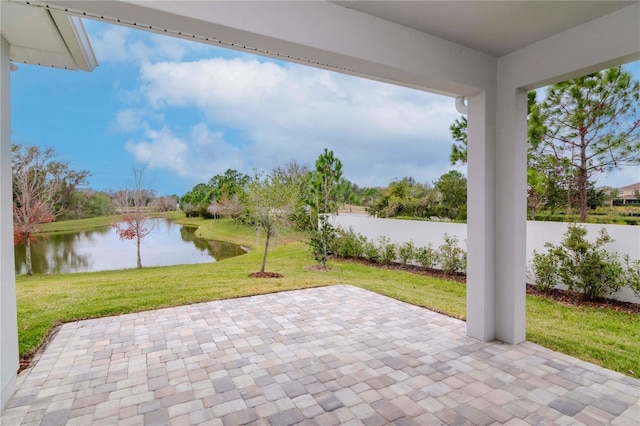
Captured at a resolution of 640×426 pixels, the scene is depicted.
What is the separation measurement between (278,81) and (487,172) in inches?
510

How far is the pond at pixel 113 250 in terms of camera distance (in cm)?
739

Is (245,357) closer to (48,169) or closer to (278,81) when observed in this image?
(48,169)

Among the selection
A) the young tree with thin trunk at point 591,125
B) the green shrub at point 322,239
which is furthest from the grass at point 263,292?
the young tree with thin trunk at point 591,125

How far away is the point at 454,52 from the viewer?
3.11m

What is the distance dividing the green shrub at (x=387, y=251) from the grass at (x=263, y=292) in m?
0.55

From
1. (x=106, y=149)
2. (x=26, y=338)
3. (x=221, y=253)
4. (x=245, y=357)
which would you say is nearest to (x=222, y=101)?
(x=106, y=149)

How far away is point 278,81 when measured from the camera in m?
14.6

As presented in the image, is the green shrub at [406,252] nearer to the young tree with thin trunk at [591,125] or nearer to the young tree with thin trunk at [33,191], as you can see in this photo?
the young tree with thin trunk at [591,125]

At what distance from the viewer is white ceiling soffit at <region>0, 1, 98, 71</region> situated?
2.19m

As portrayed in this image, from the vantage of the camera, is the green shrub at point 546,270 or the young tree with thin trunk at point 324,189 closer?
the green shrub at point 546,270

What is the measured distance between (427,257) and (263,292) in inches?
162

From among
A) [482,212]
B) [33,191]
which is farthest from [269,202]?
[482,212]

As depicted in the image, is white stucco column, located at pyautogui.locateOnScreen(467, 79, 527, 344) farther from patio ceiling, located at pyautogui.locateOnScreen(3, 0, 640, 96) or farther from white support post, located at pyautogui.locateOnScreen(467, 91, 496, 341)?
patio ceiling, located at pyautogui.locateOnScreen(3, 0, 640, 96)

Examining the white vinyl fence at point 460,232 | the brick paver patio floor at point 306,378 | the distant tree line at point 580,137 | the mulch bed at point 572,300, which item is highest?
the distant tree line at point 580,137
